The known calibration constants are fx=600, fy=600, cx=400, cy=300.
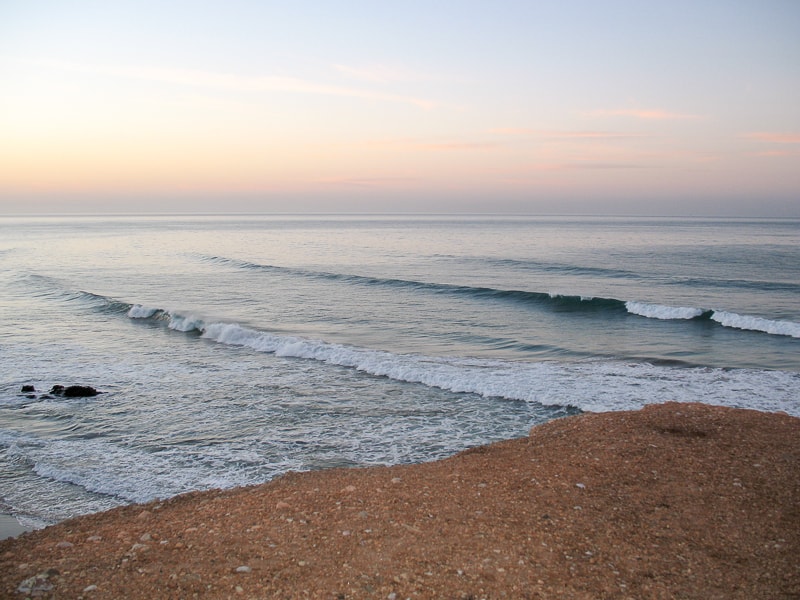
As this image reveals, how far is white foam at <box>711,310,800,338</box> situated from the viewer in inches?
849

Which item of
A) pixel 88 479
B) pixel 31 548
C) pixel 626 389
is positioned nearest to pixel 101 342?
pixel 88 479

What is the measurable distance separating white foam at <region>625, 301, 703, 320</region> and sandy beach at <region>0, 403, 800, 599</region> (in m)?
16.9

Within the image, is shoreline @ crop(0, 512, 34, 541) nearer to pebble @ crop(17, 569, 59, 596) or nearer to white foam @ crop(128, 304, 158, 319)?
pebble @ crop(17, 569, 59, 596)

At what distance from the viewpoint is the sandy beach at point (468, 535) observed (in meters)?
5.41

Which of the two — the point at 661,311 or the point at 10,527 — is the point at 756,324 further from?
the point at 10,527

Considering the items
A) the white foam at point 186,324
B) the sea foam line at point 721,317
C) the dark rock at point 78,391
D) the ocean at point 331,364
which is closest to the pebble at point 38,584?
the ocean at point 331,364

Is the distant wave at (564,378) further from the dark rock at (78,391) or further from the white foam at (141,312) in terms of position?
the white foam at (141,312)

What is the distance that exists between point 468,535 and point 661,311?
72.2 ft

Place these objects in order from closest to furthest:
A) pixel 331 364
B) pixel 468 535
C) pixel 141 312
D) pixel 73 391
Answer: pixel 468 535
pixel 73 391
pixel 331 364
pixel 141 312

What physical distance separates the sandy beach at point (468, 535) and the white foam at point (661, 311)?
667 inches

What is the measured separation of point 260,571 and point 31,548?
9.06 ft

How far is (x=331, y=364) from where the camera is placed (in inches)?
688

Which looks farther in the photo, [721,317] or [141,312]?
[141,312]

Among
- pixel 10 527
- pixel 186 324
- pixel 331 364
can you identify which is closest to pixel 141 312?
pixel 186 324
